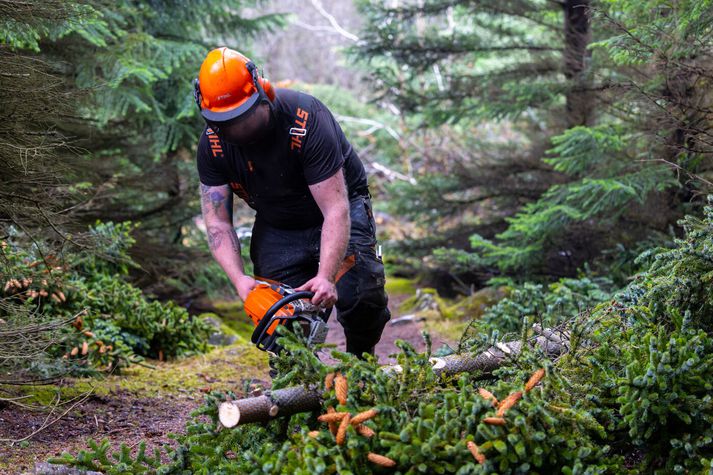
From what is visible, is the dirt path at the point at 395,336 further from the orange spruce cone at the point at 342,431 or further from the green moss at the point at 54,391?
the orange spruce cone at the point at 342,431

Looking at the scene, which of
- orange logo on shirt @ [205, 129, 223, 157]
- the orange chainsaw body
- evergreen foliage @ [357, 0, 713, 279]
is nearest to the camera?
the orange chainsaw body

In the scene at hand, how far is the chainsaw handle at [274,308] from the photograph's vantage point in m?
3.83

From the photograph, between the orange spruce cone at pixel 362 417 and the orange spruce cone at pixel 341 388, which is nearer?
the orange spruce cone at pixel 362 417

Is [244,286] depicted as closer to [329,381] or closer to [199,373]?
[329,381]

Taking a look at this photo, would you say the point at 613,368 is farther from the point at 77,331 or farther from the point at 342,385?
the point at 77,331

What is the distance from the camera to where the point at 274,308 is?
3848mm

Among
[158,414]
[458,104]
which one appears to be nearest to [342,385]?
[158,414]

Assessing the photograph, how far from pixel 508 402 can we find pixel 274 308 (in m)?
1.44

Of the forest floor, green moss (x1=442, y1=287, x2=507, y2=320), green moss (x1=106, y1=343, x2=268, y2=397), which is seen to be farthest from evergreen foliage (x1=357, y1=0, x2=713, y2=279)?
green moss (x1=106, y1=343, x2=268, y2=397)

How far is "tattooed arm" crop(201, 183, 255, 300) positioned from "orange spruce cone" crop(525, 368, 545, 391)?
202cm

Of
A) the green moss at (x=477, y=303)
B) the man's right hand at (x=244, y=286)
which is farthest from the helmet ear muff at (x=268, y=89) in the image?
the green moss at (x=477, y=303)

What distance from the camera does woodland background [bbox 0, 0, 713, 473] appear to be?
3.04m

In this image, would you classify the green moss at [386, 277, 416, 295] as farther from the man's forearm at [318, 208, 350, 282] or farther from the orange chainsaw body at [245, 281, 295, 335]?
the orange chainsaw body at [245, 281, 295, 335]

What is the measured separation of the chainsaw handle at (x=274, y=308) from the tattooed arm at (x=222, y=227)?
59 cm
